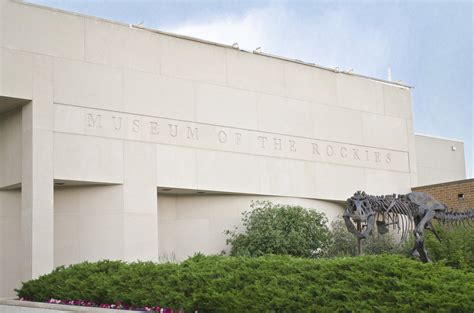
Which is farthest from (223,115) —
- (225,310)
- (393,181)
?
(225,310)

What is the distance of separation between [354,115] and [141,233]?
430 inches

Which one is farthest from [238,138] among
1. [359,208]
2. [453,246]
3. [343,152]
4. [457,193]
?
[359,208]

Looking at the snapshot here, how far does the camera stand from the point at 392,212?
17.8 m

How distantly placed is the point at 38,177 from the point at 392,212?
10500mm

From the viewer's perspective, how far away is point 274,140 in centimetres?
2719

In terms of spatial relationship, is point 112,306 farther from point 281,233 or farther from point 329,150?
point 329,150

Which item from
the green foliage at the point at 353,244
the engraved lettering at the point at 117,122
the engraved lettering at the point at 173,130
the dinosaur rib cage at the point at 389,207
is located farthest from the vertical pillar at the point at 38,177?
the dinosaur rib cage at the point at 389,207

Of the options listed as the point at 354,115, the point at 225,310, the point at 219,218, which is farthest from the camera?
the point at 354,115

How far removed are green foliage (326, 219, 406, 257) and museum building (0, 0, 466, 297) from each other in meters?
1.85

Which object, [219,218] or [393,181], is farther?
[393,181]

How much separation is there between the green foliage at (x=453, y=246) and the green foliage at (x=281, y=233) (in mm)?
5177

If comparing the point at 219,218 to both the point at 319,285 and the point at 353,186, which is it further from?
the point at 319,285

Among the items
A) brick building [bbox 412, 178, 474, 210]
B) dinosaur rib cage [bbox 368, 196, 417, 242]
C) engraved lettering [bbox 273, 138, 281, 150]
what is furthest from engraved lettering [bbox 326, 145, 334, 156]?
dinosaur rib cage [bbox 368, 196, 417, 242]

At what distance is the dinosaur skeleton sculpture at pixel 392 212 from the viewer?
16422 mm
